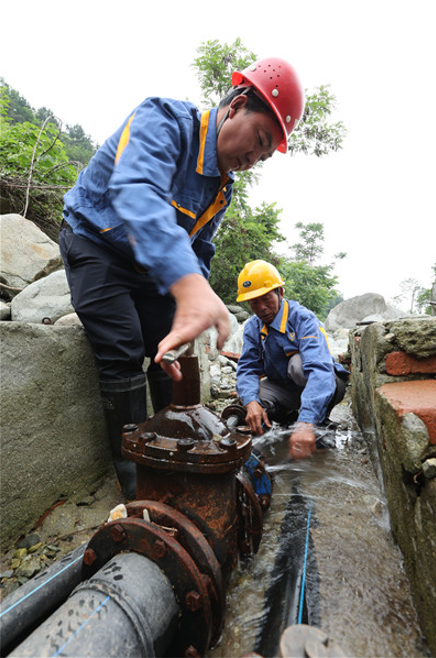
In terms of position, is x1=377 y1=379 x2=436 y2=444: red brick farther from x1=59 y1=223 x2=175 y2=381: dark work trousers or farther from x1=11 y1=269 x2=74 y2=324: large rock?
x1=11 y1=269 x2=74 y2=324: large rock

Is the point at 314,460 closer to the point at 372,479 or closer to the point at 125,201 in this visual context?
the point at 372,479

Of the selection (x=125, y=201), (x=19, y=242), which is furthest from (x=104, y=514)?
(x=19, y=242)

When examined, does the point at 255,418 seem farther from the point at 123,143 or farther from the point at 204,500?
the point at 123,143

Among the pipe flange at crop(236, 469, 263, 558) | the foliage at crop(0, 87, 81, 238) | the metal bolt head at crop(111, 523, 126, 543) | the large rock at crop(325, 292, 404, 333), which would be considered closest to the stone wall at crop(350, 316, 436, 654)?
the pipe flange at crop(236, 469, 263, 558)

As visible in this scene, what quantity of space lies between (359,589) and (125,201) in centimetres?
150

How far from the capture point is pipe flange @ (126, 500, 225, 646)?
0.92 m

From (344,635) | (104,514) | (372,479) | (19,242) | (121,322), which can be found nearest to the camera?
(344,635)

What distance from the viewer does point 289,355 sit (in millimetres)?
2896

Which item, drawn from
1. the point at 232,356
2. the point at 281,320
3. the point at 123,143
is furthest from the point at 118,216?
the point at 232,356

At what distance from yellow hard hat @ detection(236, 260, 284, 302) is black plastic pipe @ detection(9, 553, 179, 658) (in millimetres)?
2125

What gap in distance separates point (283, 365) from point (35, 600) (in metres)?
2.33

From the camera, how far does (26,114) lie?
95.2ft

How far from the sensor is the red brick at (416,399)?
1136 millimetres

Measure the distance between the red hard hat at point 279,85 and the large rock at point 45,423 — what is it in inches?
53.8
